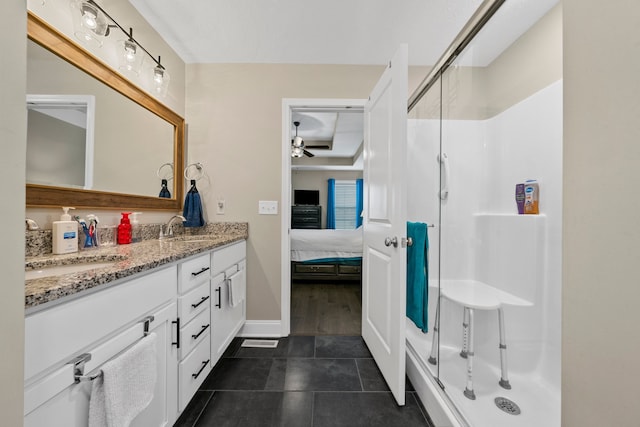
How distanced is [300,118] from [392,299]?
3251 millimetres

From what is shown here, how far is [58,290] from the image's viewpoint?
2.01ft

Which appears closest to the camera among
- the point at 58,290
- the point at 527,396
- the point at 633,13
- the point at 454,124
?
the point at 633,13

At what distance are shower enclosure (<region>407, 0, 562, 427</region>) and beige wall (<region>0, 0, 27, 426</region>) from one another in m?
1.52

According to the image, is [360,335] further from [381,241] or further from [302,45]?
[302,45]

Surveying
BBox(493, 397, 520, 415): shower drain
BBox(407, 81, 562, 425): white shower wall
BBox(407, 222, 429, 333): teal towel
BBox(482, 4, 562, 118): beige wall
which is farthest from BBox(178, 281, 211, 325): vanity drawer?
BBox(482, 4, 562, 118): beige wall

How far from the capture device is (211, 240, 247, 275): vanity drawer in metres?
1.56

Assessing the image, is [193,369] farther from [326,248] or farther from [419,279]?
[326,248]

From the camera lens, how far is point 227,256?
1751 millimetres

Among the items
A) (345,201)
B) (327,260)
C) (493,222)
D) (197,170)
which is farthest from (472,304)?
(345,201)

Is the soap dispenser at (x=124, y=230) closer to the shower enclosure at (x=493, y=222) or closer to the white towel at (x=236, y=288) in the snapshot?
the white towel at (x=236, y=288)

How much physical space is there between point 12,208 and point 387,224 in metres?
1.51

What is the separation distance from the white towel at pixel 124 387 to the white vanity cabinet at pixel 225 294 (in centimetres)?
65

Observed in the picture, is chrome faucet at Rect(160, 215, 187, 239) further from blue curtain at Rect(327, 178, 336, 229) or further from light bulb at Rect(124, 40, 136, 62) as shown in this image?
blue curtain at Rect(327, 178, 336, 229)

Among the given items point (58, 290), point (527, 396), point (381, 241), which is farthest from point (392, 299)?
point (58, 290)
